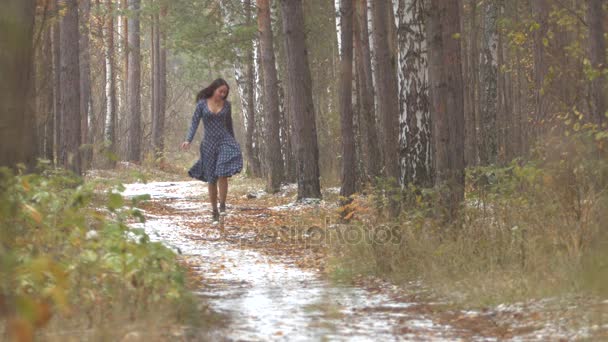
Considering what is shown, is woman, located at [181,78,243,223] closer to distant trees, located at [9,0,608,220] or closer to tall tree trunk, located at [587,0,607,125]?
distant trees, located at [9,0,608,220]

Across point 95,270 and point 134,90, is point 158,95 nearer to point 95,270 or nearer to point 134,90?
point 134,90

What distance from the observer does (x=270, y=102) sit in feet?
65.3

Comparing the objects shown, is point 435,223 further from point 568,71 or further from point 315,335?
point 568,71

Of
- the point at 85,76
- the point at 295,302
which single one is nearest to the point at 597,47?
the point at 295,302

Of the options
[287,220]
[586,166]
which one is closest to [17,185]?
[586,166]

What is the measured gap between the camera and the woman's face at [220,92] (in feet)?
41.7

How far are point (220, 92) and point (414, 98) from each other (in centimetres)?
355

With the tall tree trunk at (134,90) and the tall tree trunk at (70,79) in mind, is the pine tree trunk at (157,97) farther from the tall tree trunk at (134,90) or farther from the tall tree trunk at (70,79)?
the tall tree trunk at (70,79)

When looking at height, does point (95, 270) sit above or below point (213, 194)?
Result: below

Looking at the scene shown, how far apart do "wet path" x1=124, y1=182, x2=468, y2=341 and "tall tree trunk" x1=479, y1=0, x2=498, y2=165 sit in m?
11.1

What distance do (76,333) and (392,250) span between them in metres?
3.92

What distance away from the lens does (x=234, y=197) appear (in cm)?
1912

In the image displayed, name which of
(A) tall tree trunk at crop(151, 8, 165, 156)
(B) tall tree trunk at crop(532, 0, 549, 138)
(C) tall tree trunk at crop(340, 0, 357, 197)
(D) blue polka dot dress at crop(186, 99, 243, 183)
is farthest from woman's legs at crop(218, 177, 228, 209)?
(A) tall tree trunk at crop(151, 8, 165, 156)

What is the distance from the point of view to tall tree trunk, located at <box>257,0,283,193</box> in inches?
764
